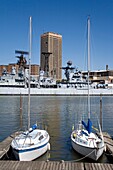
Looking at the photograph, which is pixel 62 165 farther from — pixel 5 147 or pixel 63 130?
pixel 63 130

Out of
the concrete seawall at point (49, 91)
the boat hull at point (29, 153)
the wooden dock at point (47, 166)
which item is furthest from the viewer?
the concrete seawall at point (49, 91)

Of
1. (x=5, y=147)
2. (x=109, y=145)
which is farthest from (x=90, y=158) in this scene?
(x=5, y=147)

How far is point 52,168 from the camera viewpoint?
34.3 feet

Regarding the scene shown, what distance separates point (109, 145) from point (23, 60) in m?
133

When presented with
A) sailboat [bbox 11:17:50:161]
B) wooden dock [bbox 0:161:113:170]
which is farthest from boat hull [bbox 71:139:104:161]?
sailboat [bbox 11:17:50:161]

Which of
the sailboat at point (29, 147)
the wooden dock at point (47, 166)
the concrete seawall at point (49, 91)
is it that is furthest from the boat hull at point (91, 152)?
the concrete seawall at point (49, 91)

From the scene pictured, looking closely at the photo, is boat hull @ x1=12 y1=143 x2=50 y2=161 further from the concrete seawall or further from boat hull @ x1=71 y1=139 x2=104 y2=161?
the concrete seawall

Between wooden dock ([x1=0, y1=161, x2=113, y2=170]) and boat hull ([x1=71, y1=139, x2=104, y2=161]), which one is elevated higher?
wooden dock ([x1=0, y1=161, x2=113, y2=170])

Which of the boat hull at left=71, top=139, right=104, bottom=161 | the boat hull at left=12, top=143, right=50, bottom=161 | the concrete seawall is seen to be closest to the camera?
the boat hull at left=12, top=143, right=50, bottom=161

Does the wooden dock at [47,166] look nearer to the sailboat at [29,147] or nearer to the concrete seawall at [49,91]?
the sailboat at [29,147]

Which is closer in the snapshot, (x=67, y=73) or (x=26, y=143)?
(x=26, y=143)

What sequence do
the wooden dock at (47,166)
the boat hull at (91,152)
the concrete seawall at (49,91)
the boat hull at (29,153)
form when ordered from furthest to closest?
the concrete seawall at (49,91) → the boat hull at (91,152) → the boat hull at (29,153) → the wooden dock at (47,166)

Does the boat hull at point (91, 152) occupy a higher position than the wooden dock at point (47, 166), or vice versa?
the wooden dock at point (47, 166)

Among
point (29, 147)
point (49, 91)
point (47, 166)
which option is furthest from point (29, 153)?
point (49, 91)
